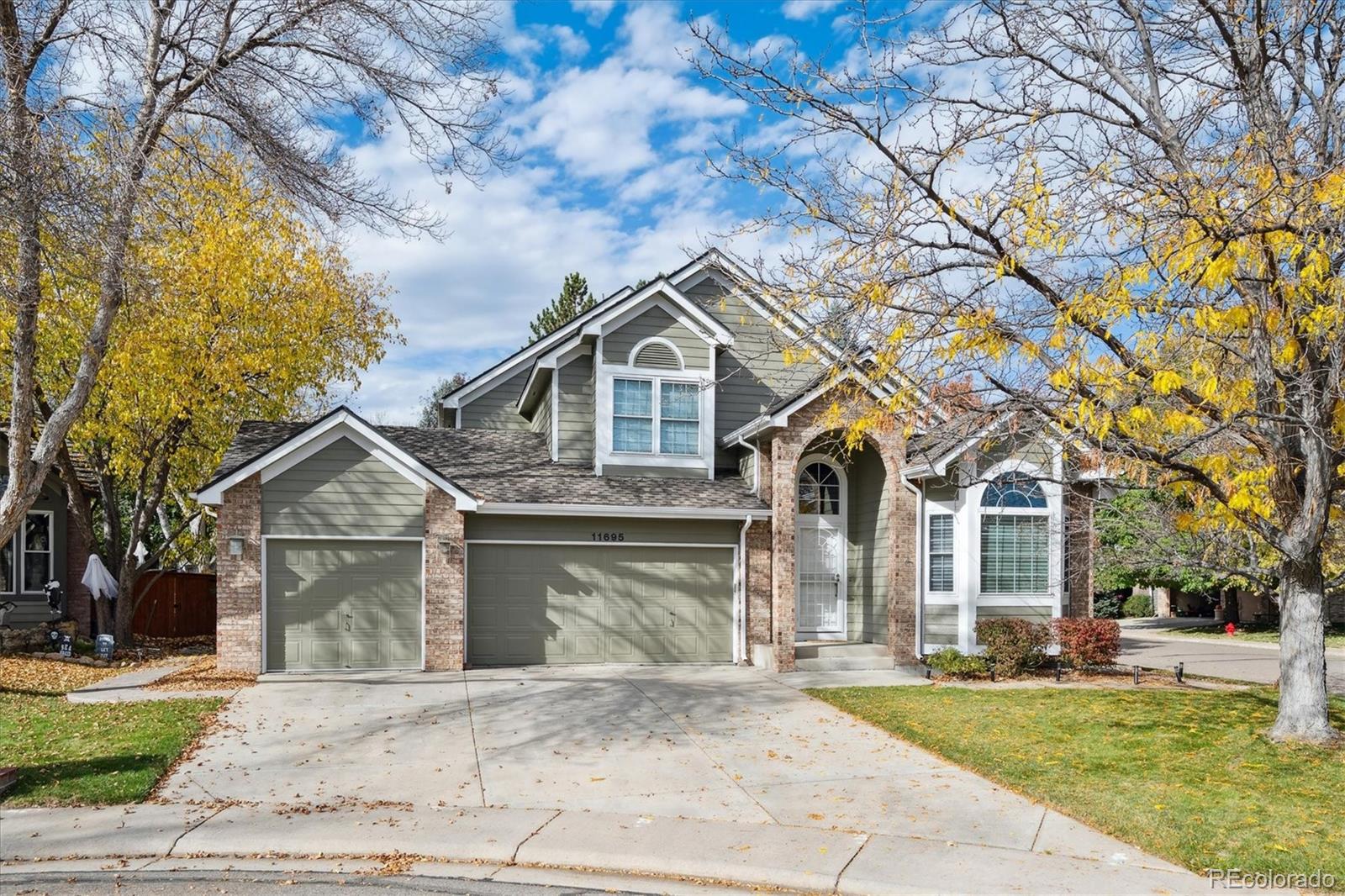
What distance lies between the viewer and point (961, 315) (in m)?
8.99

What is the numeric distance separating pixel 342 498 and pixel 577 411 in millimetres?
4788

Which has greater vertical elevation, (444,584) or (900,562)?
(900,562)

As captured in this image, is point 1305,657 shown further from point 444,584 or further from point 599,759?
point 444,584

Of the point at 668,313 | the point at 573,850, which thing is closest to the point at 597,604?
the point at 668,313

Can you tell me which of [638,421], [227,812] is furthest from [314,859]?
[638,421]

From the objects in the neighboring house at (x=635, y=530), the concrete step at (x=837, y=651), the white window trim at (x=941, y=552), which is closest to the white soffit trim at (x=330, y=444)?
the neighboring house at (x=635, y=530)

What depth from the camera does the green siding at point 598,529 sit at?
1648 cm

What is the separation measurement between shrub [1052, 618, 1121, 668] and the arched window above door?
4.70 m

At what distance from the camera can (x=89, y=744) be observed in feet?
34.1

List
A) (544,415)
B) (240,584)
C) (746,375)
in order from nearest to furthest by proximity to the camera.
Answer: (240,584) → (746,375) → (544,415)

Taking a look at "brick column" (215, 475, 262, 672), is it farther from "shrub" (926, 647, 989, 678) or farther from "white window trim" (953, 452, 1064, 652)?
"white window trim" (953, 452, 1064, 652)

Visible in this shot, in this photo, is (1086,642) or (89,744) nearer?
(89,744)

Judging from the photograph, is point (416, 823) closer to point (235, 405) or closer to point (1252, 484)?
point (1252, 484)

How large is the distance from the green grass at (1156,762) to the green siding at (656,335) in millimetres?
6670
